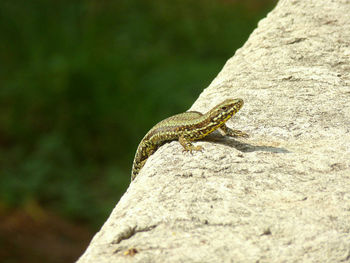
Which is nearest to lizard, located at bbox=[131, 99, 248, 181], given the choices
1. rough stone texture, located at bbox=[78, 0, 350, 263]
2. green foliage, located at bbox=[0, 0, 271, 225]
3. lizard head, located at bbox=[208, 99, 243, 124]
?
lizard head, located at bbox=[208, 99, 243, 124]

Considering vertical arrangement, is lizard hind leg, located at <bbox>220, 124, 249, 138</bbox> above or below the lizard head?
below

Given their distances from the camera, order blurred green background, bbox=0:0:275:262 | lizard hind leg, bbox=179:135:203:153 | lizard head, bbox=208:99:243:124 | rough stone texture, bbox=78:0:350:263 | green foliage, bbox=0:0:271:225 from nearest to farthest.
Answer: rough stone texture, bbox=78:0:350:263, lizard hind leg, bbox=179:135:203:153, lizard head, bbox=208:99:243:124, blurred green background, bbox=0:0:275:262, green foliage, bbox=0:0:271:225

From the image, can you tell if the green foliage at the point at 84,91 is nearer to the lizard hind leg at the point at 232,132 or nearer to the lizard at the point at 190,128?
the lizard at the point at 190,128

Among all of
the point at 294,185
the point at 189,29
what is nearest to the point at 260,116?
the point at 294,185

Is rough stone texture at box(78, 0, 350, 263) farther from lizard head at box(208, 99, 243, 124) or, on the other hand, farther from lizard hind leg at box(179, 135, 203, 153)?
lizard head at box(208, 99, 243, 124)

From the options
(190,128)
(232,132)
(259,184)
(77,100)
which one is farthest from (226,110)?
(77,100)

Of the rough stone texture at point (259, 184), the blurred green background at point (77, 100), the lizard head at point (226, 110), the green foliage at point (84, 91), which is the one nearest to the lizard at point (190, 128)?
the lizard head at point (226, 110)

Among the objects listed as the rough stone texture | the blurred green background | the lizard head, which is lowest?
the rough stone texture

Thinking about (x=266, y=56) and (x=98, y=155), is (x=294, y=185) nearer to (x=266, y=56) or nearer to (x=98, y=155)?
(x=266, y=56)
